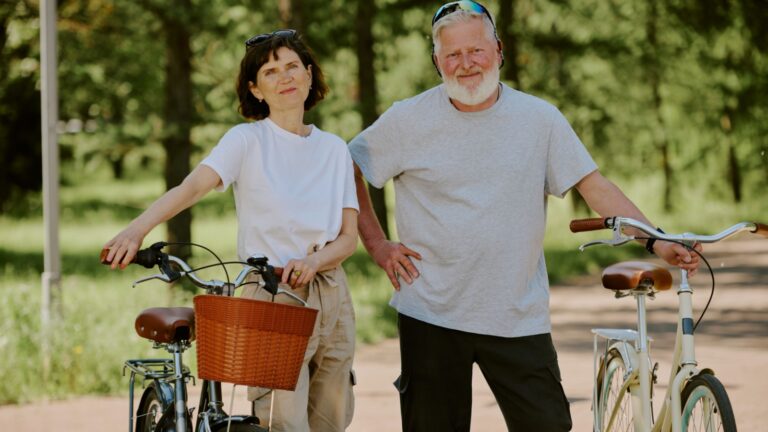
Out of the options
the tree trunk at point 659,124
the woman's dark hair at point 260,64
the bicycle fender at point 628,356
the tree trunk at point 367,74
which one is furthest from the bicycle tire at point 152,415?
the tree trunk at point 659,124

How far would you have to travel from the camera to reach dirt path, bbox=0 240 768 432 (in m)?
8.21

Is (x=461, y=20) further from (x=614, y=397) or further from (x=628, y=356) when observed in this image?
(x=614, y=397)

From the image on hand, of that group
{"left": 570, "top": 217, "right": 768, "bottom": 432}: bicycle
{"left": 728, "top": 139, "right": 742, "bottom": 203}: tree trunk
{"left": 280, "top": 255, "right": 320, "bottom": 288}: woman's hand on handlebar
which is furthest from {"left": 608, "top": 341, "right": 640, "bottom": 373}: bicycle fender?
{"left": 728, "top": 139, "right": 742, "bottom": 203}: tree trunk

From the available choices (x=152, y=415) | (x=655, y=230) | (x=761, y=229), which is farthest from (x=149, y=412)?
(x=761, y=229)

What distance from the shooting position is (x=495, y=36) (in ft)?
16.0

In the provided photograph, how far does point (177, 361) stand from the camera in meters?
Answer: 4.63

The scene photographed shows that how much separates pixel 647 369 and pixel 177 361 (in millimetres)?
1876

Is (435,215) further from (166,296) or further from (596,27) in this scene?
(596,27)

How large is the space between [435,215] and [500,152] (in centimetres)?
36

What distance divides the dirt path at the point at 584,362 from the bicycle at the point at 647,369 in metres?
2.30

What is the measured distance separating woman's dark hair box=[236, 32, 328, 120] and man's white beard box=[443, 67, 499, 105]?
0.53 m

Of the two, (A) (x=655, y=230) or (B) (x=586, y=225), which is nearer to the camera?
(A) (x=655, y=230)

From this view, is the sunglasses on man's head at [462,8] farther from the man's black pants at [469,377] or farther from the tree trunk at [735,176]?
the tree trunk at [735,176]

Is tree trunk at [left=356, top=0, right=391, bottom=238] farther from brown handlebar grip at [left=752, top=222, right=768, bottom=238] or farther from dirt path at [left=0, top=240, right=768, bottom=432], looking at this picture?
brown handlebar grip at [left=752, top=222, right=768, bottom=238]
